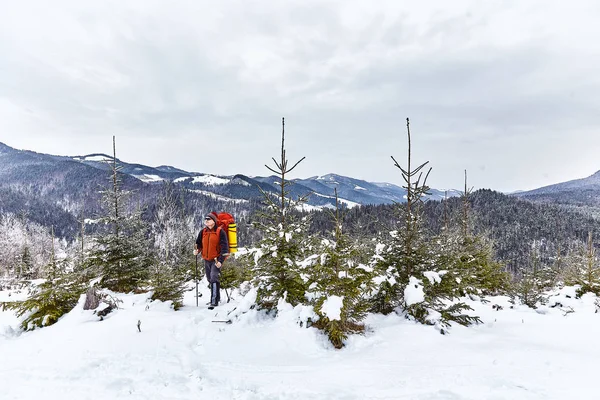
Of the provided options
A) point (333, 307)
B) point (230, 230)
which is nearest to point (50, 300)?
point (230, 230)

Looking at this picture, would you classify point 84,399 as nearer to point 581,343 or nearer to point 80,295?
point 80,295

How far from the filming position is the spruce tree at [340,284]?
6.23 m

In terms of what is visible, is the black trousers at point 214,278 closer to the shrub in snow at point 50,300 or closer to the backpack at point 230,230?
the backpack at point 230,230

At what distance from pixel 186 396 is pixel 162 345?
6.64ft

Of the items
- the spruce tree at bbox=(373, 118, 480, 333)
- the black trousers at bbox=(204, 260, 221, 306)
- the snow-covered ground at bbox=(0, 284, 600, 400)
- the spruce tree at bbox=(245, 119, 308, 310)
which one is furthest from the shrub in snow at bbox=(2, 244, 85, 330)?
the spruce tree at bbox=(373, 118, 480, 333)

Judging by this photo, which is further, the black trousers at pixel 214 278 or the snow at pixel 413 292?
the black trousers at pixel 214 278

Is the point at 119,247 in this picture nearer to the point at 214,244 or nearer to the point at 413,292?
the point at 214,244

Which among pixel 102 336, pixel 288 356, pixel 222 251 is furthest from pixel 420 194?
pixel 102 336

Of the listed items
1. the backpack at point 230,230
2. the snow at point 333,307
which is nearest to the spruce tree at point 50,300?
the backpack at point 230,230

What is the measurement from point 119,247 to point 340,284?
369 inches

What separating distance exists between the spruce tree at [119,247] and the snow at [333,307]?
8.12 metres

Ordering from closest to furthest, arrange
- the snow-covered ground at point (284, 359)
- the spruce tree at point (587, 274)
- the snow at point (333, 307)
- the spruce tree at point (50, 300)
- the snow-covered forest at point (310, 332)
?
the snow-covered ground at point (284, 359) < the snow-covered forest at point (310, 332) < the snow at point (333, 307) < the spruce tree at point (50, 300) < the spruce tree at point (587, 274)

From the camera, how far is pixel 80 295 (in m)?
8.88

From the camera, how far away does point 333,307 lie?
236 inches
